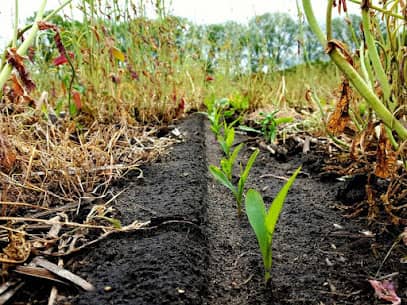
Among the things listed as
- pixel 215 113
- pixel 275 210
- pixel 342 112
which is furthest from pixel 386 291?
pixel 215 113

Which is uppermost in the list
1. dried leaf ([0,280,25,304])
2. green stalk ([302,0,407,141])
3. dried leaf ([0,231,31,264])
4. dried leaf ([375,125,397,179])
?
green stalk ([302,0,407,141])

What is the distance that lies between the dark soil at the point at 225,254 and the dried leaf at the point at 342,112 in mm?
311

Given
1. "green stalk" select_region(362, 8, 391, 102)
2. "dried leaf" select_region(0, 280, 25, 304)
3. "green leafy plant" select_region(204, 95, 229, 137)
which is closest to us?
"dried leaf" select_region(0, 280, 25, 304)

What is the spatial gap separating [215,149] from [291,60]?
1.96m

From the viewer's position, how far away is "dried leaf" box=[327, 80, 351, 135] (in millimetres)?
924

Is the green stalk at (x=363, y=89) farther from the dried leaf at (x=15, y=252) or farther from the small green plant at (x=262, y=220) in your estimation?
the dried leaf at (x=15, y=252)

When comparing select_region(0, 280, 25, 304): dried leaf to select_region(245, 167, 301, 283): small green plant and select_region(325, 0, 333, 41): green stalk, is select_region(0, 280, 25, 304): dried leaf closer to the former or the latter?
select_region(245, 167, 301, 283): small green plant

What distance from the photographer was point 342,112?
0.94m

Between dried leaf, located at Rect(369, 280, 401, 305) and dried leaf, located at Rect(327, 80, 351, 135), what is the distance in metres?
0.35

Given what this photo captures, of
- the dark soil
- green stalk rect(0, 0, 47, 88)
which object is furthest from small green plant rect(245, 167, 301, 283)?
green stalk rect(0, 0, 47, 88)

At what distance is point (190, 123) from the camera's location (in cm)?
298

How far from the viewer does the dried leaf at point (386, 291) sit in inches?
29.8

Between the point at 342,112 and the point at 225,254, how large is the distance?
0.47 m

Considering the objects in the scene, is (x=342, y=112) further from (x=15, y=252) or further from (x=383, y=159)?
(x=15, y=252)
